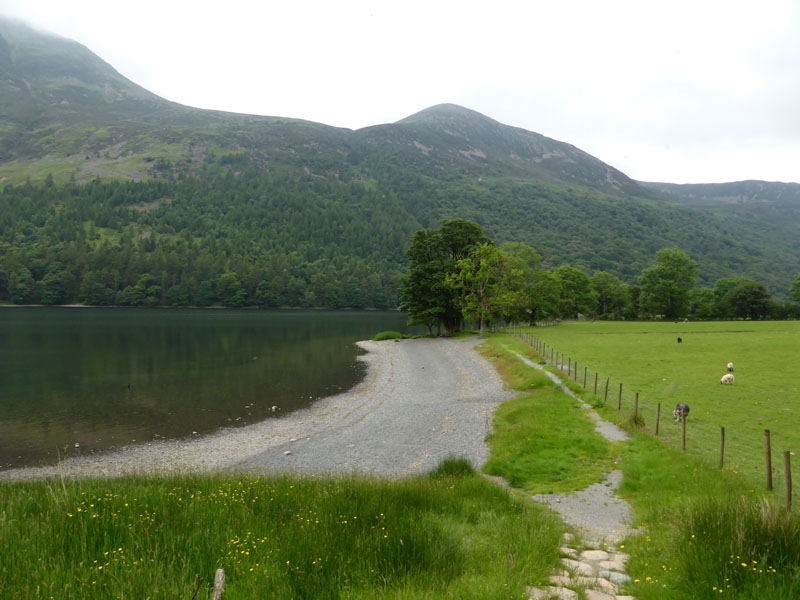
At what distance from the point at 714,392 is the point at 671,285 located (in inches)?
4194

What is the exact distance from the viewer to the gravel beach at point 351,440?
65.5ft

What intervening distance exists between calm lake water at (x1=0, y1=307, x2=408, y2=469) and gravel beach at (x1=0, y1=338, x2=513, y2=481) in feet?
7.65

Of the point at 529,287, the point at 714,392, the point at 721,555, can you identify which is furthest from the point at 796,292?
the point at 721,555

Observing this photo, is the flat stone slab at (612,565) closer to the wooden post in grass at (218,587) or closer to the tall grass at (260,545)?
the tall grass at (260,545)

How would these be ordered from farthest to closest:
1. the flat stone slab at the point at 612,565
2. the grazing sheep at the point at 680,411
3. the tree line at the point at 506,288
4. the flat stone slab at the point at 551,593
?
the tree line at the point at 506,288, the grazing sheep at the point at 680,411, the flat stone slab at the point at 612,565, the flat stone slab at the point at 551,593

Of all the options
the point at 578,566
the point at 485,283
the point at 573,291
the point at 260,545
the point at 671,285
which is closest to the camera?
the point at 260,545

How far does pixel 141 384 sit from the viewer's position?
38562 millimetres

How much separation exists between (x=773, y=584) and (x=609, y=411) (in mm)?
18568

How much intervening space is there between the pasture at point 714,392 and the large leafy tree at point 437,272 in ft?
106

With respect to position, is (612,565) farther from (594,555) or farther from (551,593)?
(551,593)

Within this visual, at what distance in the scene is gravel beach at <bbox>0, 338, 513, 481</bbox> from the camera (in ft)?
65.5

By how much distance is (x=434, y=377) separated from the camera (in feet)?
144

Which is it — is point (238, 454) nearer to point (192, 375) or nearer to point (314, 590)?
point (314, 590)

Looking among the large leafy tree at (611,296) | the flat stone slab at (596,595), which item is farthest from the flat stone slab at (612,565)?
the large leafy tree at (611,296)
